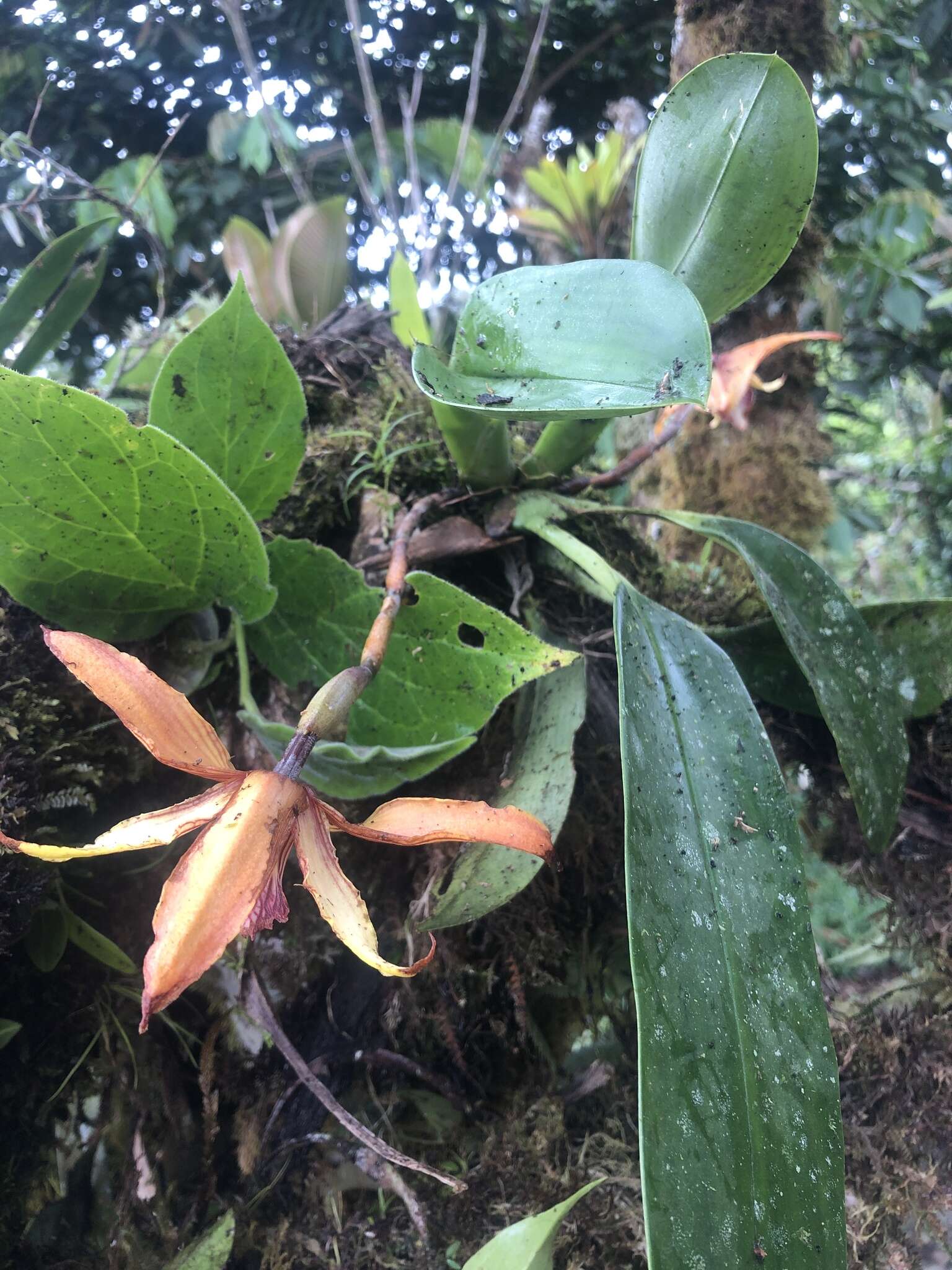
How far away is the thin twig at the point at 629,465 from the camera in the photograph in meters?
0.72

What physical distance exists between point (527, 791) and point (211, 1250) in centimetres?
38

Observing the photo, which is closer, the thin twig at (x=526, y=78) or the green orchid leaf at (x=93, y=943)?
the green orchid leaf at (x=93, y=943)

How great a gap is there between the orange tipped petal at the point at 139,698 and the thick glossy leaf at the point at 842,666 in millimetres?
411

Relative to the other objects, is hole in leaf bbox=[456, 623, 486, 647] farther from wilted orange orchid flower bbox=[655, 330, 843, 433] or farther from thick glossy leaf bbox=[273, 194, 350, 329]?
thick glossy leaf bbox=[273, 194, 350, 329]

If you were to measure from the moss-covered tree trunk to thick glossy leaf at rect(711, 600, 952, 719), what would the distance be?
1.82 feet

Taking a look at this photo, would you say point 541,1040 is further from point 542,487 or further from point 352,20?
point 352,20

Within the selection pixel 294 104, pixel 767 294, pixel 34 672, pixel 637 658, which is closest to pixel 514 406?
pixel 637 658

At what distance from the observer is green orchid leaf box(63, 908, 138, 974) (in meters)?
0.52

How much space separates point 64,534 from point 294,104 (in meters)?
1.91

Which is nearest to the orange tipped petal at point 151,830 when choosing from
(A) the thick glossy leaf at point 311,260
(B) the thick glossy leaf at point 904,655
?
(B) the thick glossy leaf at point 904,655

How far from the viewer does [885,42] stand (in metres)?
1.44

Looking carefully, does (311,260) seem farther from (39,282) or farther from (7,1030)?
(7,1030)

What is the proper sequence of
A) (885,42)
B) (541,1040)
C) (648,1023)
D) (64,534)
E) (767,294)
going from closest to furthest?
(648,1023) < (64,534) < (541,1040) < (767,294) < (885,42)

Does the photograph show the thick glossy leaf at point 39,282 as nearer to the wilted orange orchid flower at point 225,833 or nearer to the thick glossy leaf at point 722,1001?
the wilted orange orchid flower at point 225,833
